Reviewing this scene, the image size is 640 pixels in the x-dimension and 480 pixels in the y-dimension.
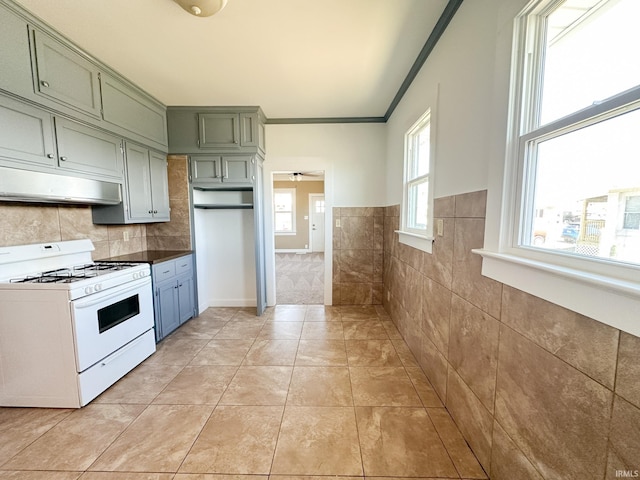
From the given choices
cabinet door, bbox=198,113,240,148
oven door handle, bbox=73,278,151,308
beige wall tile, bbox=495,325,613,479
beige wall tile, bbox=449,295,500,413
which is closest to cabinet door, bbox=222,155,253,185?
cabinet door, bbox=198,113,240,148

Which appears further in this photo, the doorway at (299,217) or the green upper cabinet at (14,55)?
the doorway at (299,217)

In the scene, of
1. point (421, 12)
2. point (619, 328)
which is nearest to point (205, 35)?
point (421, 12)

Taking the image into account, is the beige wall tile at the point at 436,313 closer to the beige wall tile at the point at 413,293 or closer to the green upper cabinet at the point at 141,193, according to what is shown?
the beige wall tile at the point at 413,293

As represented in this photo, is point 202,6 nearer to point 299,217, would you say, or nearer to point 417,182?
point 417,182

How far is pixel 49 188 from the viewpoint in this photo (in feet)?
5.98

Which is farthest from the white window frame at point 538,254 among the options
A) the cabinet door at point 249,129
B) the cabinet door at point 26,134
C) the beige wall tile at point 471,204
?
the cabinet door at point 26,134

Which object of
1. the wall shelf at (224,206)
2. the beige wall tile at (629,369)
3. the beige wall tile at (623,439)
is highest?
the wall shelf at (224,206)

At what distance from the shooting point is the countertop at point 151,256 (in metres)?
2.54

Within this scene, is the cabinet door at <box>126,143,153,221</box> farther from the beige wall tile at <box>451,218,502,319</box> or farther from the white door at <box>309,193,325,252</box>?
the white door at <box>309,193,325,252</box>

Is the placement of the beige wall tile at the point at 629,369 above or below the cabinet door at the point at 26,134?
below

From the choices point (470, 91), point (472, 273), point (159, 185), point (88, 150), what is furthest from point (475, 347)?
A: point (159, 185)

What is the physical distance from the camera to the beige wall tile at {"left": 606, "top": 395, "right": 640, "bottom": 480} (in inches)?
26.9

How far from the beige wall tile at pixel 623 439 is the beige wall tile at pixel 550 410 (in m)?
0.02

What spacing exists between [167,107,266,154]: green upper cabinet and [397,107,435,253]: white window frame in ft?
6.00
